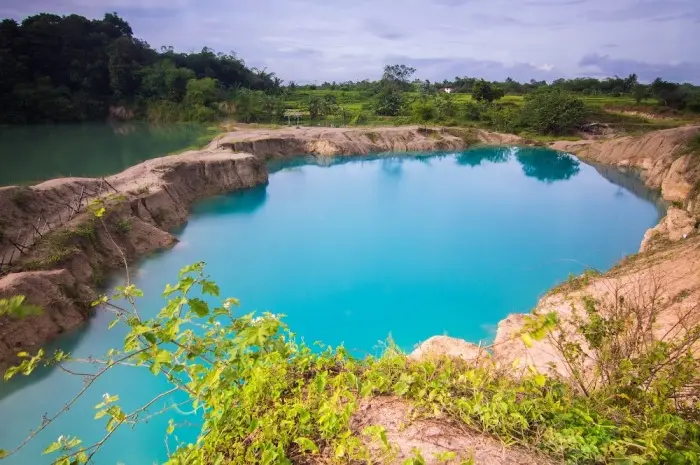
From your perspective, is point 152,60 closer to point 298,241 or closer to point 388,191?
point 388,191

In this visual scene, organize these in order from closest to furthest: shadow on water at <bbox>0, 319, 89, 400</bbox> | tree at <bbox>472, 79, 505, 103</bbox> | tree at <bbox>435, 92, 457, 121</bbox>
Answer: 1. shadow on water at <bbox>0, 319, 89, 400</bbox>
2. tree at <bbox>435, 92, 457, 121</bbox>
3. tree at <bbox>472, 79, 505, 103</bbox>

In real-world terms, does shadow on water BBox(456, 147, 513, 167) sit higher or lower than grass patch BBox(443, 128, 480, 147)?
lower

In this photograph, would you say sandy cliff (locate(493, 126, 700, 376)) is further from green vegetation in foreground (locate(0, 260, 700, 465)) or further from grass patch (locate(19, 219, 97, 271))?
grass patch (locate(19, 219, 97, 271))

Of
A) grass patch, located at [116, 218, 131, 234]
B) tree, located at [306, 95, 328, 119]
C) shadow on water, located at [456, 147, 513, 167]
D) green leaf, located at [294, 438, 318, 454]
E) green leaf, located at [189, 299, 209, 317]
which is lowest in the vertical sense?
grass patch, located at [116, 218, 131, 234]

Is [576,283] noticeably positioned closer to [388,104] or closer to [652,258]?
[652,258]

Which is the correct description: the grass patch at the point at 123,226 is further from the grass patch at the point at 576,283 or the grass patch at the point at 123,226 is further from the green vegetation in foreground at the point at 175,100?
the green vegetation in foreground at the point at 175,100

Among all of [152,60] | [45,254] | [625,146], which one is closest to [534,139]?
[625,146]

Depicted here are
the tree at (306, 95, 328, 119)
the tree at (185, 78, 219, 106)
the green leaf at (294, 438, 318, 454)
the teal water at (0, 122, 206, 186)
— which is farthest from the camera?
the tree at (185, 78, 219, 106)

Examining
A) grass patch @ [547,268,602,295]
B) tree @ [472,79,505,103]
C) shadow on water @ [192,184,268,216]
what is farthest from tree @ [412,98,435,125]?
grass patch @ [547,268,602,295]

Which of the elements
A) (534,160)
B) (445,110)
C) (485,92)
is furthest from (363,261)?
(485,92)
